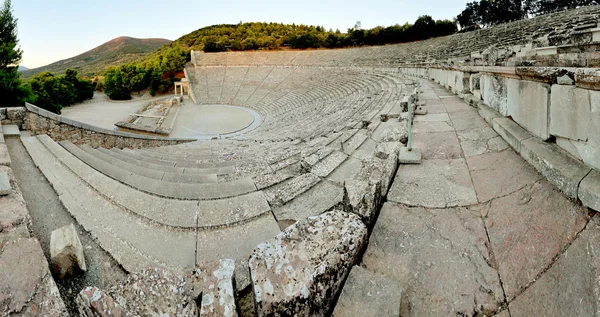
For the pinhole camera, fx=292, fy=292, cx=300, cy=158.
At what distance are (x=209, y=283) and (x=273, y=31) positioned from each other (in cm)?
6337

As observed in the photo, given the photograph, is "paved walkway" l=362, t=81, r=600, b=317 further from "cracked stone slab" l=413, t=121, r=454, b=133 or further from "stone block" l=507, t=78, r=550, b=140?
"cracked stone slab" l=413, t=121, r=454, b=133

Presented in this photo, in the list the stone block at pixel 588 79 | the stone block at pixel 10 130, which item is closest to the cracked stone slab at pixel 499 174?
the stone block at pixel 588 79

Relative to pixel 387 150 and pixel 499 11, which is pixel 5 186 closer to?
pixel 387 150

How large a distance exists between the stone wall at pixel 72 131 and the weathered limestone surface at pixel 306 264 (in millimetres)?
7095

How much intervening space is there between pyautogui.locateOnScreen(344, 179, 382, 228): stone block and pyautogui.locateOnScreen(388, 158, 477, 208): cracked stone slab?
309mm

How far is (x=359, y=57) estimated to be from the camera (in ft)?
108

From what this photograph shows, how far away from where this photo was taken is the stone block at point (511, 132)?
2.74 m

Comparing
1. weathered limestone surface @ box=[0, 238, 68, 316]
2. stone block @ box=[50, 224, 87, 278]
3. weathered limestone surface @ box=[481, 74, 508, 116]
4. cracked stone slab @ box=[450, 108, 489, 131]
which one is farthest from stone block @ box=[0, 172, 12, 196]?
weathered limestone surface @ box=[481, 74, 508, 116]

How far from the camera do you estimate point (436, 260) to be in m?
Answer: 1.85

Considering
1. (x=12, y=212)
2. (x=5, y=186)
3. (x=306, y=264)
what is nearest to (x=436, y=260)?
(x=306, y=264)

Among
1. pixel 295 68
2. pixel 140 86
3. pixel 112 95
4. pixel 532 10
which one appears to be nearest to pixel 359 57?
pixel 295 68

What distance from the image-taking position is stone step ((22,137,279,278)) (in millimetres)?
2131

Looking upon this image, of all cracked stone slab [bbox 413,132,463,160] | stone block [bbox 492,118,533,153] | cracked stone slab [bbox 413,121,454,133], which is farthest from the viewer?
cracked stone slab [bbox 413,121,454,133]

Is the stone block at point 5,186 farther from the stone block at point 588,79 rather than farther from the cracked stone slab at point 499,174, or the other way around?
the stone block at point 588,79
